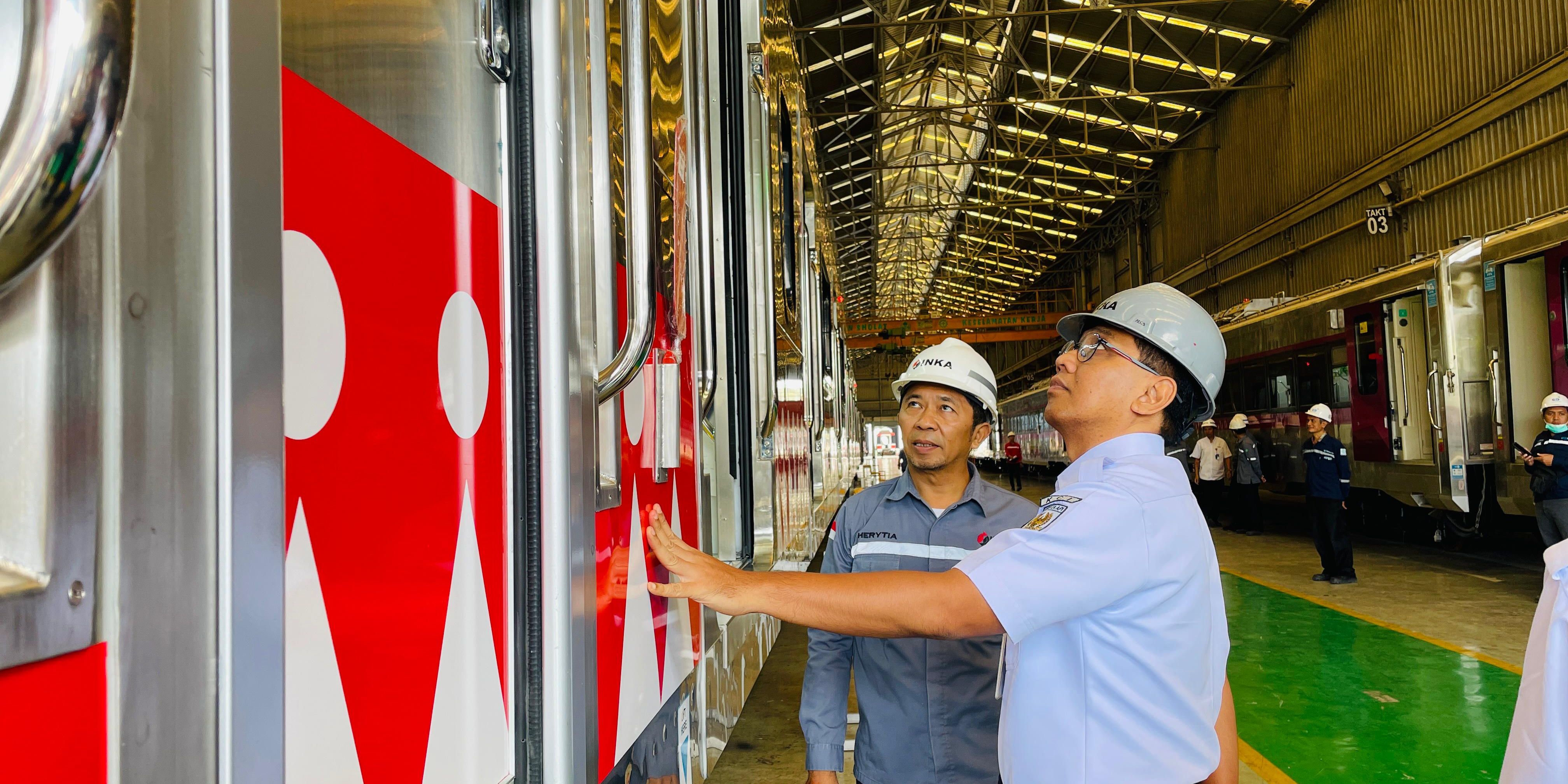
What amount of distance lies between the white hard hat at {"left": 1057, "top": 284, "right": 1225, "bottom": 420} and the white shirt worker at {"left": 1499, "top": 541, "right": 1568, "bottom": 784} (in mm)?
613

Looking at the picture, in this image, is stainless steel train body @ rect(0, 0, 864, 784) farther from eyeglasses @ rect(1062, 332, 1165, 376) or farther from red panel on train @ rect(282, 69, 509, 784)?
eyeglasses @ rect(1062, 332, 1165, 376)

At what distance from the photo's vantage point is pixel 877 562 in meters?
2.48

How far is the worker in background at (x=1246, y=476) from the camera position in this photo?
38.7 feet

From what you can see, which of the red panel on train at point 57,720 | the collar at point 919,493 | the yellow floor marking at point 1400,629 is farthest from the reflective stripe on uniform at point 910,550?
the yellow floor marking at point 1400,629

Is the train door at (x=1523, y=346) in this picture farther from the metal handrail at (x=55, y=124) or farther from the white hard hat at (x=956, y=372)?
the metal handrail at (x=55, y=124)

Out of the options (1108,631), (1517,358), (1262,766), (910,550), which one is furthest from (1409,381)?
(1108,631)

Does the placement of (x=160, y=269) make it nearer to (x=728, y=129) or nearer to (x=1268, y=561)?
(x=728, y=129)

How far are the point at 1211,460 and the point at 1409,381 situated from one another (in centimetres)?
414

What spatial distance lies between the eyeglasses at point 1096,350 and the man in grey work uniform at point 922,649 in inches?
26.4

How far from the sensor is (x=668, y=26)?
5.27 feet

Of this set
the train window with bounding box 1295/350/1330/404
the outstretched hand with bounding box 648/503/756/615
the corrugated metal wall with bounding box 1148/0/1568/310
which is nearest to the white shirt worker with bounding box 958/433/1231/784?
the outstretched hand with bounding box 648/503/756/615

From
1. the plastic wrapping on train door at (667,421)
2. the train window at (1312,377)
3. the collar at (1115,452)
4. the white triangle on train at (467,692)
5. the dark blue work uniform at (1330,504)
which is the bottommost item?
the dark blue work uniform at (1330,504)

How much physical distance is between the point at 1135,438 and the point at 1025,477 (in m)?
33.7

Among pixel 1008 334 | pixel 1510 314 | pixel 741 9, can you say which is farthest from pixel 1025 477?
pixel 741 9
